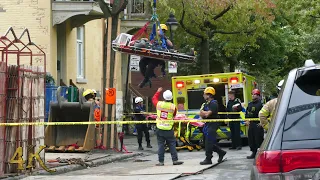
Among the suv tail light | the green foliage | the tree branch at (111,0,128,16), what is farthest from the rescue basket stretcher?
the suv tail light

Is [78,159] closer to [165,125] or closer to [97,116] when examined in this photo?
[165,125]

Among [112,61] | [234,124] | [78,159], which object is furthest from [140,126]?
[78,159]

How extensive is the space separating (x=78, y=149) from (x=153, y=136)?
10525mm

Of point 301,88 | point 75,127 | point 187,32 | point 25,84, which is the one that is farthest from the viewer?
point 187,32

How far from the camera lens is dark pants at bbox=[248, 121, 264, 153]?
15.2 m

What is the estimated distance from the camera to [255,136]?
1528 centimetres

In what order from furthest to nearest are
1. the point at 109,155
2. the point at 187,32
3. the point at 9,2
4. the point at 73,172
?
the point at 187,32, the point at 9,2, the point at 109,155, the point at 73,172

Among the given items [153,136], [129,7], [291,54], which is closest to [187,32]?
[129,7]

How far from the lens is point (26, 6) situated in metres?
20.8

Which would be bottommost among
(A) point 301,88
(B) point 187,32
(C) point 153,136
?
(C) point 153,136

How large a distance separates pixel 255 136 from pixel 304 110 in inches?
443

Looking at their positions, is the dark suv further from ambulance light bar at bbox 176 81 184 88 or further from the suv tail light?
ambulance light bar at bbox 176 81 184 88

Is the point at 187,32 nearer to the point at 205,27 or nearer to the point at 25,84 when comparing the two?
the point at 205,27

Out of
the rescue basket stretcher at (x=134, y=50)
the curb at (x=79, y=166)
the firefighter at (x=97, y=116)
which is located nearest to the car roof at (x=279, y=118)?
the curb at (x=79, y=166)
